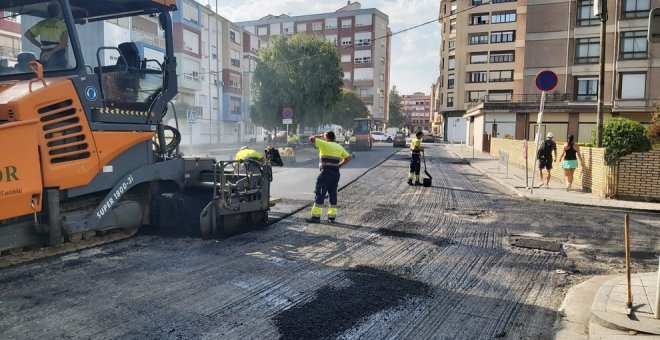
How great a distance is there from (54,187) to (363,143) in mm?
29568

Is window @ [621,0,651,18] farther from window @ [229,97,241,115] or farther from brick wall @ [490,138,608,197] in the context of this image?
window @ [229,97,241,115]

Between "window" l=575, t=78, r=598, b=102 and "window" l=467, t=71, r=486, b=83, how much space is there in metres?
23.8

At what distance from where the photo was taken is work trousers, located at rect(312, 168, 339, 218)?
8148 mm

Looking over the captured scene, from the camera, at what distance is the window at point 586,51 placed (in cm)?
3744

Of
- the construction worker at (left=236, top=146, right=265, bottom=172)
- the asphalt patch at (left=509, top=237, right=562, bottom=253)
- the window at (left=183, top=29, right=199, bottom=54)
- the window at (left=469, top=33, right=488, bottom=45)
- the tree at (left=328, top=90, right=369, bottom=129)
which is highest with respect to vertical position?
the window at (left=469, top=33, right=488, bottom=45)

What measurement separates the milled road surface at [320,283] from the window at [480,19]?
194 feet

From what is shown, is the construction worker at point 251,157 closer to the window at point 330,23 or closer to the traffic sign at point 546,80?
the traffic sign at point 546,80

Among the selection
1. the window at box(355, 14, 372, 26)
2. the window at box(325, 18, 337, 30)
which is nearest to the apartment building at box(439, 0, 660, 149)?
the window at box(355, 14, 372, 26)

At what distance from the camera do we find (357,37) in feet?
247

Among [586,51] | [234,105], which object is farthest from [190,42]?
[586,51]

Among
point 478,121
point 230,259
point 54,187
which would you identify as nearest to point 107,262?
point 54,187

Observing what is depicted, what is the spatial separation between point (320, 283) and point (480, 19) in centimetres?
6391

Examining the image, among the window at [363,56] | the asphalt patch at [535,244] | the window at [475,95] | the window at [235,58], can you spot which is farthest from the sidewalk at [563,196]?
the window at [363,56]

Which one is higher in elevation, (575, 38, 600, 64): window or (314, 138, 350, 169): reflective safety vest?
(575, 38, 600, 64): window
